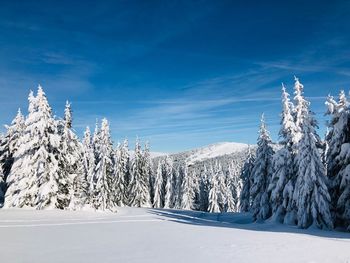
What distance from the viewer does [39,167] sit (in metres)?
34.4

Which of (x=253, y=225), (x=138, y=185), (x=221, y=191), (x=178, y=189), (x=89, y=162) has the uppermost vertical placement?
(x=89, y=162)

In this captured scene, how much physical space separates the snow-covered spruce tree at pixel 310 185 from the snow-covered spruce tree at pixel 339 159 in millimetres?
1154

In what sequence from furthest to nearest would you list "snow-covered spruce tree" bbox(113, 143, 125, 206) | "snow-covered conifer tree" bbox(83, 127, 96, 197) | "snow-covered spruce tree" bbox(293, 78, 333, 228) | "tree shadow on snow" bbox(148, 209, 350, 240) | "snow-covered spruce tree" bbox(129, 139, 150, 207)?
"snow-covered spruce tree" bbox(129, 139, 150, 207), "snow-covered spruce tree" bbox(113, 143, 125, 206), "snow-covered conifer tree" bbox(83, 127, 96, 197), "snow-covered spruce tree" bbox(293, 78, 333, 228), "tree shadow on snow" bbox(148, 209, 350, 240)

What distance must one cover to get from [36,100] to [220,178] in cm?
6204

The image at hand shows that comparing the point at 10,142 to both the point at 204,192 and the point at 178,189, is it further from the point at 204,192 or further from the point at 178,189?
the point at 204,192

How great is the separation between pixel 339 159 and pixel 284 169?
5990 millimetres

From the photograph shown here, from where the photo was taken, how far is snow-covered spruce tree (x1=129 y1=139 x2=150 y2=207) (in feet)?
251

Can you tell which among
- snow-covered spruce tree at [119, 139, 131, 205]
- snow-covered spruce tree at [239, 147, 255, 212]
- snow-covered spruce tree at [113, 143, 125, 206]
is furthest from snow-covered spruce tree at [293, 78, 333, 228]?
snow-covered spruce tree at [119, 139, 131, 205]

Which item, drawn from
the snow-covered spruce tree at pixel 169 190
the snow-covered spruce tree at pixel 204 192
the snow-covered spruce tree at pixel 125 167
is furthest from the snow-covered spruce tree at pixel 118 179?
the snow-covered spruce tree at pixel 204 192

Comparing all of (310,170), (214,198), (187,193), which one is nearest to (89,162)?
(187,193)

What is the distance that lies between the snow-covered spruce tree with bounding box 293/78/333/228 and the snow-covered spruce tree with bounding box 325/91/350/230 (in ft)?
3.79

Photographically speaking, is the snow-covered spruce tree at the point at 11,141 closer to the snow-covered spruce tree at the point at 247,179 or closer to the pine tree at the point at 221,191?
the snow-covered spruce tree at the point at 247,179

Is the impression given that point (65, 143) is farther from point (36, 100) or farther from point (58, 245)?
point (58, 245)

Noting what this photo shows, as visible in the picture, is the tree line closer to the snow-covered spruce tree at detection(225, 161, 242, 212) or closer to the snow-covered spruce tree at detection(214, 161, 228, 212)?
the snow-covered spruce tree at detection(214, 161, 228, 212)
